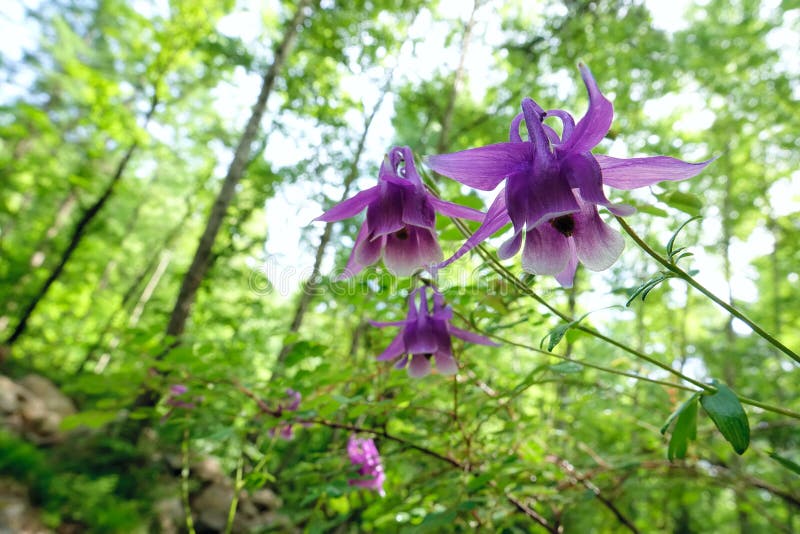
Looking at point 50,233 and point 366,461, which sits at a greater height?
point 50,233

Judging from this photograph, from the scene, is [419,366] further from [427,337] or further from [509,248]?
[509,248]

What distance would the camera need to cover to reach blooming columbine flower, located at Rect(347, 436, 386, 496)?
1.54 meters

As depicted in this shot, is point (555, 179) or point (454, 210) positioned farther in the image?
point (454, 210)

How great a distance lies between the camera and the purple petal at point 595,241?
0.67 metres

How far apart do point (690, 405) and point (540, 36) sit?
4677 mm

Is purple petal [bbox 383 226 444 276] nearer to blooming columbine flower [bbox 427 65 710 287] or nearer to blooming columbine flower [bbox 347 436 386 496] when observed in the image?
blooming columbine flower [bbox 427 65 710 287]

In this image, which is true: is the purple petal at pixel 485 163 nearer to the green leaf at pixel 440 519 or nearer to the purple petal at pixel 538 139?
the purple petal at pixel 538 139

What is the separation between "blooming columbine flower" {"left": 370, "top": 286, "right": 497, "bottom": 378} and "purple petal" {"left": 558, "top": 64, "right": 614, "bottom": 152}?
665 millimetres

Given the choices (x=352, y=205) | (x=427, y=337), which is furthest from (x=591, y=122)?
(x=427, y=337)

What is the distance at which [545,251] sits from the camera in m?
0.68

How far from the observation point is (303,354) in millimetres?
1339

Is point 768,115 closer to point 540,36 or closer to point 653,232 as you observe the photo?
point 653,232

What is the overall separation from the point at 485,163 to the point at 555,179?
0.35 feet

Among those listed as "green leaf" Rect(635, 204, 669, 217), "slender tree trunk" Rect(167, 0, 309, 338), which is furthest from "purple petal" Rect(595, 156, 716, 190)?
"slender tree trunk" Rect(167, 0, 309, 338)
